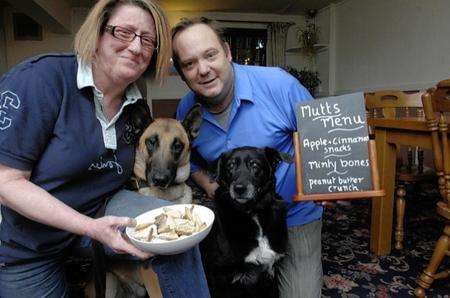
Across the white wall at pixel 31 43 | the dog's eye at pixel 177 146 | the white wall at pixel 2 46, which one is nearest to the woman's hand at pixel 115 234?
the dog's eye at pixel 177 146

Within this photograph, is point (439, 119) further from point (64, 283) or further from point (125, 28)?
point (64, 283)

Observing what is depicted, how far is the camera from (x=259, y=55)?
27.0 feet

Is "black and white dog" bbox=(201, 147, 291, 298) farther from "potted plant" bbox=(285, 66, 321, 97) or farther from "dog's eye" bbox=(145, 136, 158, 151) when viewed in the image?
"potted plant" bbox=(285, 66, 321, 97)

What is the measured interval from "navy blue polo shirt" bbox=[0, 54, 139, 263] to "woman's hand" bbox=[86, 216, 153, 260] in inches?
10.8

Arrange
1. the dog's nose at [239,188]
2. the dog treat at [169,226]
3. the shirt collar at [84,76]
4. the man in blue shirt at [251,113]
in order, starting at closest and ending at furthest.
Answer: the dog treat at [169,226]
the shirt collar at [84,76]
the dog's nose at [239,188]
the man in blue shirt at [251,113]

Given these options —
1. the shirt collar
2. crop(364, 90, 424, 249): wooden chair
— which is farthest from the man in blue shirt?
crop(364, 90, 424, 249): wooden chair

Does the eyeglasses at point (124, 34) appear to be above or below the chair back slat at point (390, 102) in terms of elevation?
above

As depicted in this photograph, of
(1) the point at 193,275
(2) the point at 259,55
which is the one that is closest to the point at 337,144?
(1) the point at 193,275

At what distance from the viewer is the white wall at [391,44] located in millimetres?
4941

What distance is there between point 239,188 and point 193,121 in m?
0.44

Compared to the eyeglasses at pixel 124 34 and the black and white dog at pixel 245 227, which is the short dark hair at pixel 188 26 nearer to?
the eyeglasses at pixel 124 34

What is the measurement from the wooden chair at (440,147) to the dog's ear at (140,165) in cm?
129

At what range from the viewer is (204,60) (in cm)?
149

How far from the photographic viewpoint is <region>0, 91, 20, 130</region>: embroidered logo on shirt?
0.98 metres
